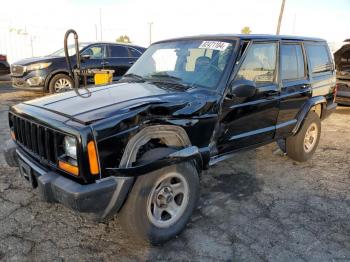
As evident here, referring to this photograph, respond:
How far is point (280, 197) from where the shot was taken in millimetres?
3855

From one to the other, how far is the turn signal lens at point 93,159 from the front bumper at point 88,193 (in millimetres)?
86

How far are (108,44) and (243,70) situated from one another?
7306 mm

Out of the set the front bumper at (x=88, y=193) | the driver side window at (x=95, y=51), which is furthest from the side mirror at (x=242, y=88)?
the driver side window at (x=95, y=51)

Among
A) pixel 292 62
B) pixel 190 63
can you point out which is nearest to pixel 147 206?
pixel 190 63

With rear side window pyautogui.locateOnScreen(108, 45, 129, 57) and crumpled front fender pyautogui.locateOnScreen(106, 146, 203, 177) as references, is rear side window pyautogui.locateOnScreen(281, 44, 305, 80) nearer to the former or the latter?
crumpled front fender pyautogui.locateOnScreen(106, 146, 203, 177)

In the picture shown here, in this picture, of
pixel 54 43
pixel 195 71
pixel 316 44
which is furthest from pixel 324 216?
pixel 54 43

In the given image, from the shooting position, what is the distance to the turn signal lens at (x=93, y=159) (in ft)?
7.70

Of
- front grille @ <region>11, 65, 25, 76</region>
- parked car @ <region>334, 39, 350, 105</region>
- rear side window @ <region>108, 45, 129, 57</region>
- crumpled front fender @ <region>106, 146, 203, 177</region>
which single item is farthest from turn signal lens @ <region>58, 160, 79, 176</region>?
parked car @ <region>334, 39, 350, 105</region>

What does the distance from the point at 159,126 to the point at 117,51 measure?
311 inches

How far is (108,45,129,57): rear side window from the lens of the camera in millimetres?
9969

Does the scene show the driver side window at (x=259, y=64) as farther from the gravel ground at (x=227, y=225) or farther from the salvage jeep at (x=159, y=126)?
the gravel ground at (x=227, y=225)

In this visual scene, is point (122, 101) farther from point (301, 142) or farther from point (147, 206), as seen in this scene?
point (301, 142)

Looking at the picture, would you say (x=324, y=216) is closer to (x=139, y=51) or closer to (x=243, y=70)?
(x=243, y=70)

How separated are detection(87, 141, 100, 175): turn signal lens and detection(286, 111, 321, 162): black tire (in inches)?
131
